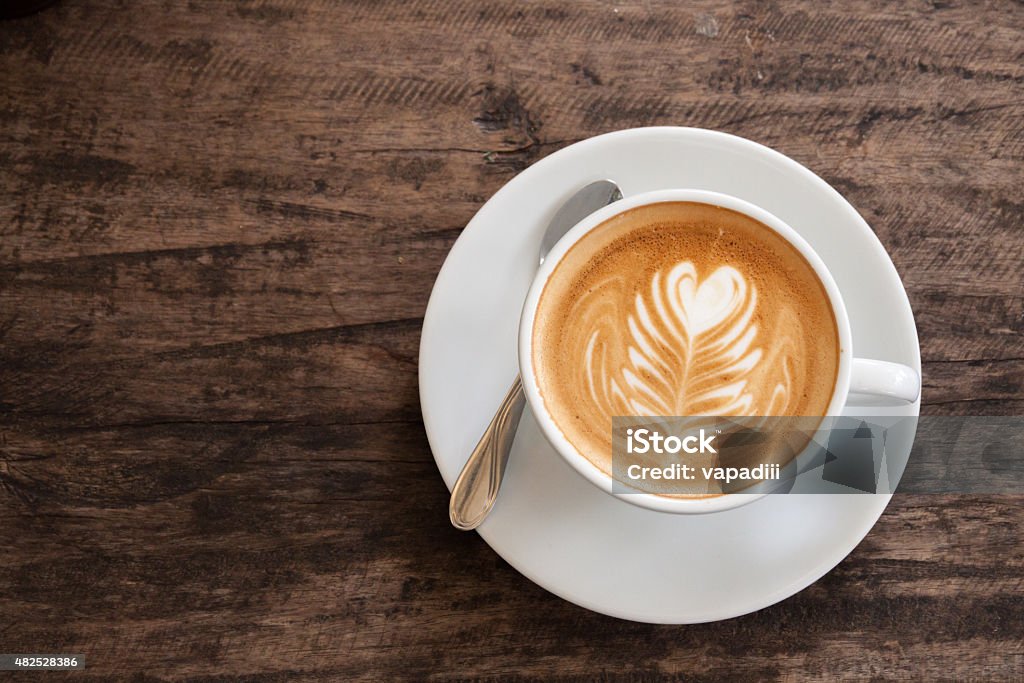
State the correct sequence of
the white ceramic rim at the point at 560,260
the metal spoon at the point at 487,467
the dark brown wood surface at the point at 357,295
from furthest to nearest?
the dark brown wood surface at the point at 357,295, the metal spoon at the point at 487,467, the white ceramic rim at the point at 560,260

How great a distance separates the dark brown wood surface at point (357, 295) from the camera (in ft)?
4.28

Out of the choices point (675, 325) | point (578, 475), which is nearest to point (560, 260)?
point (675, 325)

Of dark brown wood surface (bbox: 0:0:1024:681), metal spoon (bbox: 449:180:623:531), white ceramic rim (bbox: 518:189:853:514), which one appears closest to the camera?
white ceramic rim (bbox: 518:189:853:514)

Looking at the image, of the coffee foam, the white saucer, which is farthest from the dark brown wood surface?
the coffee foam

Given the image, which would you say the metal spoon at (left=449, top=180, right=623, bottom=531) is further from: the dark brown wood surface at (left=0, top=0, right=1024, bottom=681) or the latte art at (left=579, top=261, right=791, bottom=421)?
the dark brown wood surface at (left=0, top=0, right=1024, bottom=681)

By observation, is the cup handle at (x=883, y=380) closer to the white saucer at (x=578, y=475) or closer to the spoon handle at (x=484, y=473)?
the white saucer at (x=578, y=475)

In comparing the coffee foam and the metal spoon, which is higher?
the coffee foam

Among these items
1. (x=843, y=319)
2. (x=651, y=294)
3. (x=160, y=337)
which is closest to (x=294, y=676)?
(x=160, y=337)

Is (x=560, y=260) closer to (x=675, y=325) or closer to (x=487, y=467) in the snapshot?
(x=675, y=325)

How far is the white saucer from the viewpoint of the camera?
3.57ft

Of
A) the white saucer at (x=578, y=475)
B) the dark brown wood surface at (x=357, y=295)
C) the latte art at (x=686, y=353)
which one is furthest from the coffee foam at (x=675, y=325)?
the dark brown wood surface at (x=357, y=295)

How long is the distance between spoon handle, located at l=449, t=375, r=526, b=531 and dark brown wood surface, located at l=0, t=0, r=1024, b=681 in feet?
0.82

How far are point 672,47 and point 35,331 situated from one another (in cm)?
118

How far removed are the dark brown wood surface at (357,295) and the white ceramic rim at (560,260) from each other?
37 cm
